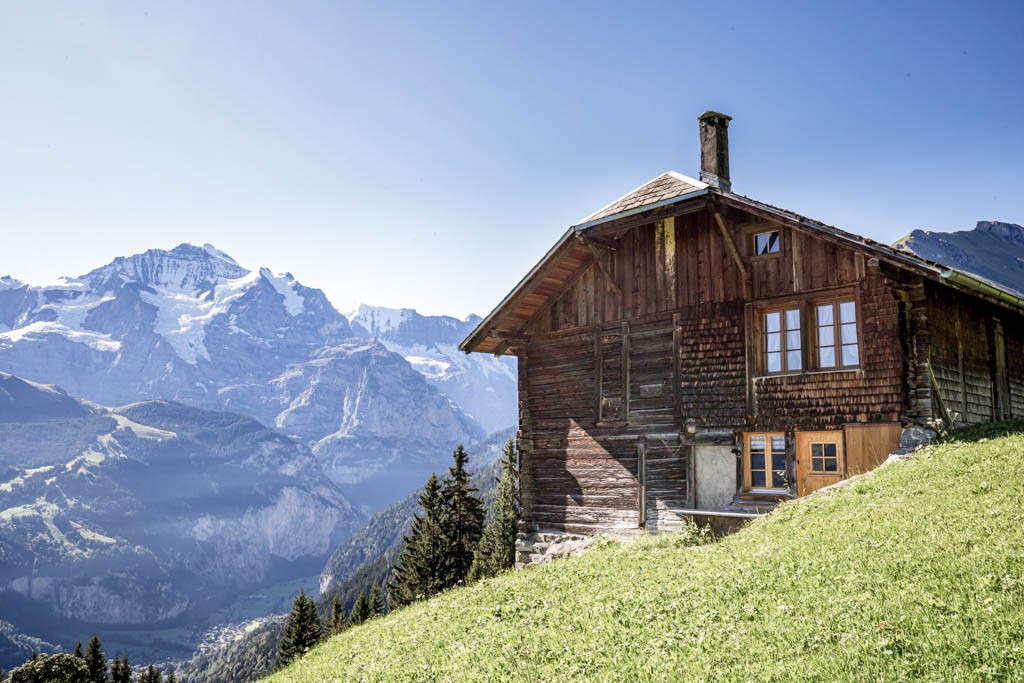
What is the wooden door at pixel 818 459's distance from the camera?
19297mm

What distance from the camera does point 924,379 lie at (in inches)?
712

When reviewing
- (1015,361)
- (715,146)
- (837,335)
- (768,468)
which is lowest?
(768,468)

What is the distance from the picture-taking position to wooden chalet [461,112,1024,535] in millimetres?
18766

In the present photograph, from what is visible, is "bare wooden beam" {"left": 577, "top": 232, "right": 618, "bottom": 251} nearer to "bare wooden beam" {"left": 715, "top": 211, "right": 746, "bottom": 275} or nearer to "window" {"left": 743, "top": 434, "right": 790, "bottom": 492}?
"bare wooden beam" {"left": 715, "top": 211, "right": 746, "bottom": 275}

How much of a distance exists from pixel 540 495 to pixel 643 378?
538 centimetres

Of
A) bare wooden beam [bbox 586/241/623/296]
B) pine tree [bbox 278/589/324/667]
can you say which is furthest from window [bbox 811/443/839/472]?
pine tree [bbox 278/589/324/667]

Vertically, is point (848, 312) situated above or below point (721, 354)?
above

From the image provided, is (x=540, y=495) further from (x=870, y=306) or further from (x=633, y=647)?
(x=633, y=647)

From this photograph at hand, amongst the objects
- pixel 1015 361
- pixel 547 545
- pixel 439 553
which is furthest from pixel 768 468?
pixel 439 553

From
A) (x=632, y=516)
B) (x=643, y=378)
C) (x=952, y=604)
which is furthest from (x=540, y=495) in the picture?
(x=952, y=604)

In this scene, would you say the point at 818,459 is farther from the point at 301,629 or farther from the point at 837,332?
the point at 301,629

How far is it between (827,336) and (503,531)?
2324 inches

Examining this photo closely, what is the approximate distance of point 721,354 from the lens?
21.3 metres

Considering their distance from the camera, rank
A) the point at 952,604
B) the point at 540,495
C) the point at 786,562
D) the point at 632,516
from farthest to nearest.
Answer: the point at 540,495, the point at 632,516, the point at 786,562, the point at 952,604
